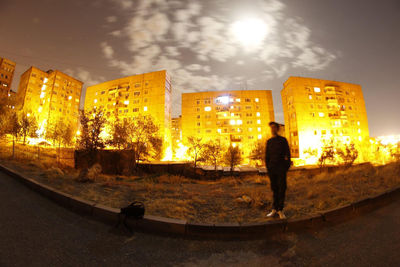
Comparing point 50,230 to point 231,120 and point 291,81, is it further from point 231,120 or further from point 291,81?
point 291,81

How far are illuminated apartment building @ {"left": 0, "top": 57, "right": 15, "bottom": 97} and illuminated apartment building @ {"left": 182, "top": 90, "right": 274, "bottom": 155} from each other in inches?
2874

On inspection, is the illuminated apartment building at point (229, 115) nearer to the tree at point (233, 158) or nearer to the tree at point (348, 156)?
the tree at point (233, 158)

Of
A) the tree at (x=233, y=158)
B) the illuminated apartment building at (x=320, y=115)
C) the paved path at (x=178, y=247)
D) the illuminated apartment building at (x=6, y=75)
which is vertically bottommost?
the paved path at (x=178, y=247)

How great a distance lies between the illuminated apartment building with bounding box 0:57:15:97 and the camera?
209 ft

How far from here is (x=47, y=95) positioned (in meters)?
66.2

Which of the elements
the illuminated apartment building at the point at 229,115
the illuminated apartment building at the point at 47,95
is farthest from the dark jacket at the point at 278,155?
the illuminated apartment building at the point at 47,95

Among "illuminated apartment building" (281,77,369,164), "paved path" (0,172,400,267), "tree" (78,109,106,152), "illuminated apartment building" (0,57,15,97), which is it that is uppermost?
"illuminated apartment building" (0,57,15,97)

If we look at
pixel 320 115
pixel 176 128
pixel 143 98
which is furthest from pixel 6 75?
pixel 320 115

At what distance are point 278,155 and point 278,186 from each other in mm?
860

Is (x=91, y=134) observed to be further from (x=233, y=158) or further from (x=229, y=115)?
(x=229, y=115)

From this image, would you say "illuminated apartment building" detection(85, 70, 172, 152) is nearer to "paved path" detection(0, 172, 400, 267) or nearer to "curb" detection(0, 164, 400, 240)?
"curb" detection(0, 164, 400, 240)

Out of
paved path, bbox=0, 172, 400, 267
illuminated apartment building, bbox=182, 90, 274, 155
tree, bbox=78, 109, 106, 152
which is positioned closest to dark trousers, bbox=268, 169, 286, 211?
paved path, bbox=0, 172, 400, 267

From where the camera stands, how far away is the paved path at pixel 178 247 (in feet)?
8.97

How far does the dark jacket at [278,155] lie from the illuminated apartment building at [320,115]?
57844 millimetres
